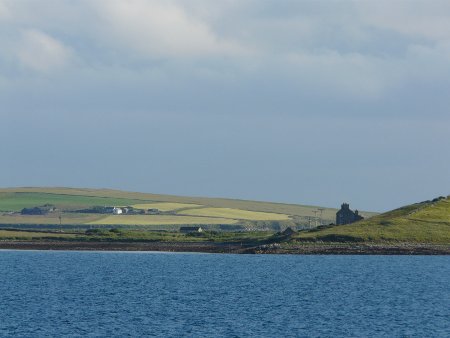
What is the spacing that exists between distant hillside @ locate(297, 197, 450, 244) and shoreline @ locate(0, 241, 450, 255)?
3366mm

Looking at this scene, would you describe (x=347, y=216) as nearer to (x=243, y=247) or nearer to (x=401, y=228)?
(x=401, y=228)

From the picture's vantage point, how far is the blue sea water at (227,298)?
66688 millimetres

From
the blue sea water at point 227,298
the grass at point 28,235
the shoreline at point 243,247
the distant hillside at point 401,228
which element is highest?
the distant hillside at point 401,228

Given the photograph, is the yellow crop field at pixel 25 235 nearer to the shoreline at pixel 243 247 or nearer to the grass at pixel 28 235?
the grass at pixel 28 235

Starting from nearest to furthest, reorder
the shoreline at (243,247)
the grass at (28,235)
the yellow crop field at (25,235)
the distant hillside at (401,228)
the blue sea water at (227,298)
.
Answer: the blue sea water at (227,298) → the shoreline at (243,247) → the distant hillside at (401,228) → the grass at (28,235) → the yellow crop field at (25,235)

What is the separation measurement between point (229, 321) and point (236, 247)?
97.2 meters

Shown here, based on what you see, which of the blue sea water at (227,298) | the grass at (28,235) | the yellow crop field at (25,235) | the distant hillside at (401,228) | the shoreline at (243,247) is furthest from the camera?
the yellow crop field at (25,235)

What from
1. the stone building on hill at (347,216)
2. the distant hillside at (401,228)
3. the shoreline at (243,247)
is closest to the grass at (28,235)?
the shoreline at (243,247)

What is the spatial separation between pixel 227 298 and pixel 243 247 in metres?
79.6

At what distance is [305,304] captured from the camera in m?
82.8

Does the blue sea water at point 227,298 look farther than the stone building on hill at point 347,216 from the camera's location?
No

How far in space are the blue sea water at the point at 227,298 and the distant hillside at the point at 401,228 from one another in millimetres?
15531

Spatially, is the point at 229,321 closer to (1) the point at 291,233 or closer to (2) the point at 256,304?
(2) the point at 256,304

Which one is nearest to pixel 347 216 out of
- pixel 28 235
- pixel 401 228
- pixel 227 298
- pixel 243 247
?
pixel 401 228
